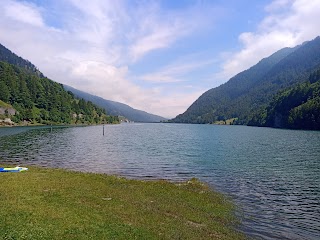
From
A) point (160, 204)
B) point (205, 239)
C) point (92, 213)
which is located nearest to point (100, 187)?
point (160, 204)

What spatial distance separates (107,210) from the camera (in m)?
26.3

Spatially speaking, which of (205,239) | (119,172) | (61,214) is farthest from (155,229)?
(119,172)

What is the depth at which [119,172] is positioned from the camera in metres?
54.1

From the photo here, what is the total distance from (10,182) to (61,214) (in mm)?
15506

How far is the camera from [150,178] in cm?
4875

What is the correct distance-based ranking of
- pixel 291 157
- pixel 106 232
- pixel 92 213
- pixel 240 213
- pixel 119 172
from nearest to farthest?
1. pixel 106 232
2. pixel 92 213
3. pixel 240 213
4. pixel 119 172
5. pixel 291 157

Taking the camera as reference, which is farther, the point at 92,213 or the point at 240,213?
the point at 240,213

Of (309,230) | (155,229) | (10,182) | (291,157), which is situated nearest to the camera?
(155,229)

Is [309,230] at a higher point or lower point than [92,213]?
lower

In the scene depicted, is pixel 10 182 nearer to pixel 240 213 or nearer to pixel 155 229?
pixel 155 229

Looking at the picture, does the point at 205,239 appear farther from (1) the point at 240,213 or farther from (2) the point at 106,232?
(1) the point at 240,213

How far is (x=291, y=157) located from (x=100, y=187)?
185 ft

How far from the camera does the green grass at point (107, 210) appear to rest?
20969 mm

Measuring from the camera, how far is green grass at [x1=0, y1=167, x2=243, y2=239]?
20969 mm
